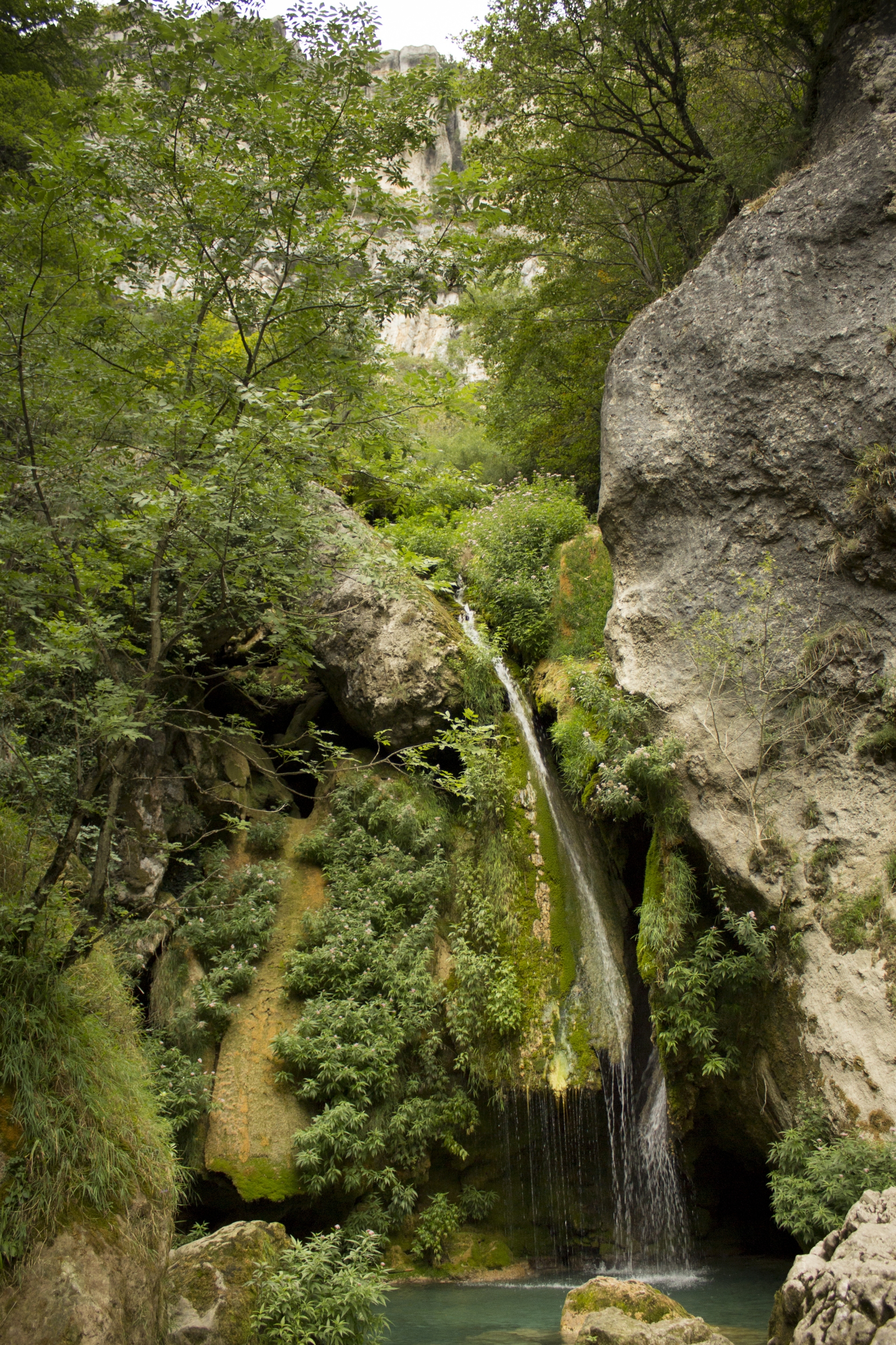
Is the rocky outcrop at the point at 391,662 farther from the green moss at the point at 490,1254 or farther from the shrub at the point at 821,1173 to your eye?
the shrub at the point at 821,1173

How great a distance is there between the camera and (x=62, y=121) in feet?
16.7

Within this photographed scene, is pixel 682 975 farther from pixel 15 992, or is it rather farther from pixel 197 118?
pixel 197 118

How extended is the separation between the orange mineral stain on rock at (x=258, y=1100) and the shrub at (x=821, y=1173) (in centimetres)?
463

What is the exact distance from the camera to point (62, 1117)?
4309mm

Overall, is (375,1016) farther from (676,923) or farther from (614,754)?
(614,754)

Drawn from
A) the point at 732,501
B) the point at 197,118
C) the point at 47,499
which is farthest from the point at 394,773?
the point at 197,118

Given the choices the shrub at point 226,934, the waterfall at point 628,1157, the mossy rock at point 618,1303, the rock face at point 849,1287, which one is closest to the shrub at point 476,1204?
the waterfall at point 628,1157

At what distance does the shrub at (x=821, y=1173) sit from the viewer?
5934mm

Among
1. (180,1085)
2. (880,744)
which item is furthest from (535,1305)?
(880,744)

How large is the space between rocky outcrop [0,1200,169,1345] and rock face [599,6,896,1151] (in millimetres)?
5508

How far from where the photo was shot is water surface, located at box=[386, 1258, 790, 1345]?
6430 mm

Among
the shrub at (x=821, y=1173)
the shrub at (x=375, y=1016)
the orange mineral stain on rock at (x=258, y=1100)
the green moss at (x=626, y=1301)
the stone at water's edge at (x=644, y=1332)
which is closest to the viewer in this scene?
the stone at water's edge at (x=644, y=1332)

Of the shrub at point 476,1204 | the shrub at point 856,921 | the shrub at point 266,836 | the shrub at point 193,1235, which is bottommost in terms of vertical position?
the shrub at point 476,1204

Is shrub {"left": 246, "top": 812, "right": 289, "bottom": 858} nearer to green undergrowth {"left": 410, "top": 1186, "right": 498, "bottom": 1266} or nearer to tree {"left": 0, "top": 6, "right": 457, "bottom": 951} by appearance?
green undergrowth {"left": 410, "top": 1186, "right": 498, "bottom": 1266}
